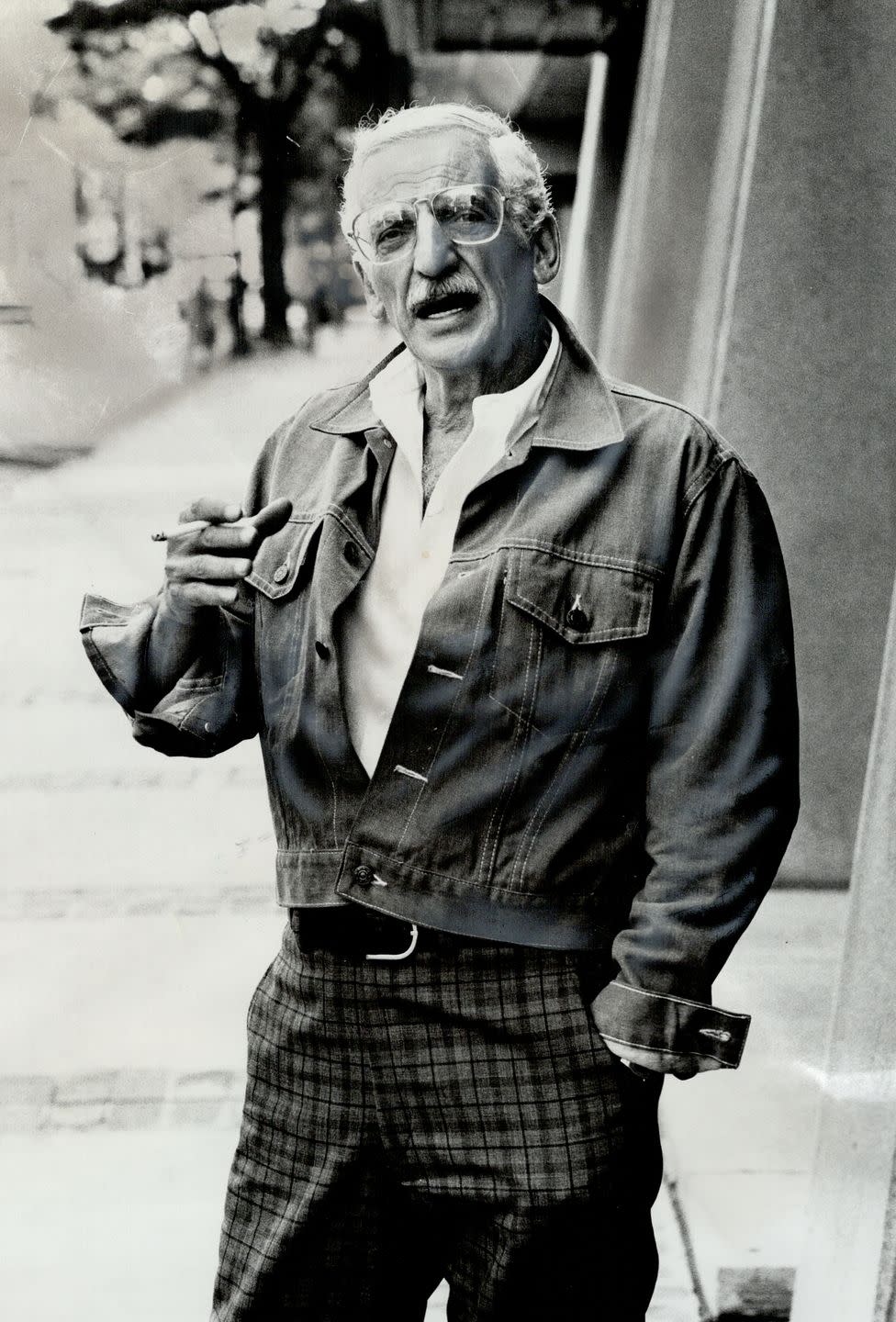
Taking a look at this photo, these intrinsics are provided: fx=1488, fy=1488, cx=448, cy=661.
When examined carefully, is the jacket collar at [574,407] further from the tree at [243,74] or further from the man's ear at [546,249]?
the tree at [243,74]

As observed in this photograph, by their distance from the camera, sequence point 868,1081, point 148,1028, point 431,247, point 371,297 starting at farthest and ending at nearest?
point 148,1028 < point 868,1081 < point 371,297 < point 431,247

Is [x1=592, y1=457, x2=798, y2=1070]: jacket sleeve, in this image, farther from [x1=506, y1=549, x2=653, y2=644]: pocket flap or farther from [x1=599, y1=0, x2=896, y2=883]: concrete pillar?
[x1=599, y1=0, x2=896, y2=883]: concrete pillar

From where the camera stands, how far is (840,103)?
2328mm

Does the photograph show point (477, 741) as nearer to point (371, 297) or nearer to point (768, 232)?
point (371, 297)

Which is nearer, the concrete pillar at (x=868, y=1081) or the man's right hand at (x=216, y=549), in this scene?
the man's right hand at (x=216, y=549)

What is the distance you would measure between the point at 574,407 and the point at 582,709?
34 cm

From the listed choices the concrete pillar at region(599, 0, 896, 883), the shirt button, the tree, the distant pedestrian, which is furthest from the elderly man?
the concrete pillar at region(599, 0, 896, 883)

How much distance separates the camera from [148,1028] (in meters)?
2.85

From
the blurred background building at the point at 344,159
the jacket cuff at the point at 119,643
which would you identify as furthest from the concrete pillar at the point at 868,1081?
the jacket cuff at the point at 119,643

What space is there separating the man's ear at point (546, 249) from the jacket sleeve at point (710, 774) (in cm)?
31

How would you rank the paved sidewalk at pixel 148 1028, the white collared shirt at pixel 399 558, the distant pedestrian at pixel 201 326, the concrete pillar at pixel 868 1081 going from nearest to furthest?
1. the white collared shirt at pixel 399 558
2. the concrete pillar at pixel 868 1081
3. the distant pedestrian at pixel 201 326
4. the paved sidewalk at pixel 148 1028

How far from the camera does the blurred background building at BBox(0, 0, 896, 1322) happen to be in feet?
6.86

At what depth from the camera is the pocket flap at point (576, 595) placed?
1643 millimetres

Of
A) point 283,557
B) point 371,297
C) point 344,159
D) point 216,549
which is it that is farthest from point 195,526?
point 344,159
